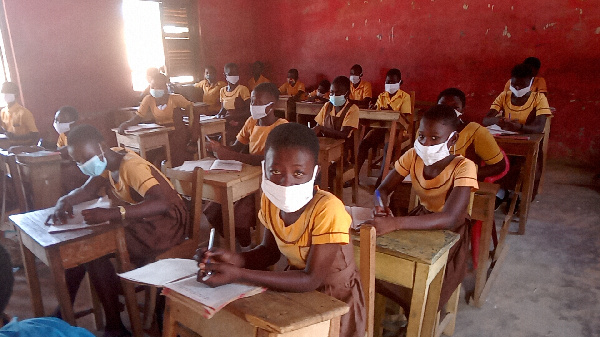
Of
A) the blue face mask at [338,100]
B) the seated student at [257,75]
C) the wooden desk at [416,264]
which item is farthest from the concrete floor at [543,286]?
the seated student at [257,75]

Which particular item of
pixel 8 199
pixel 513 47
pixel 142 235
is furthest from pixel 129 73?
pixel 513 47

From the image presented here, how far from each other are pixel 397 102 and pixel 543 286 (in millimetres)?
3359

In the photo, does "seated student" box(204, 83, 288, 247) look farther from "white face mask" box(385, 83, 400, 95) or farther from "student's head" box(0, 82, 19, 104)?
"student's head" box(0, 82, 19, 104)

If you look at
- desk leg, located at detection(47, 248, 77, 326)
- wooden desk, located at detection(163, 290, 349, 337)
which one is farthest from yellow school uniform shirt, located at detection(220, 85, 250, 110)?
wooden desk, located at detection(163, 290, 349, 337)

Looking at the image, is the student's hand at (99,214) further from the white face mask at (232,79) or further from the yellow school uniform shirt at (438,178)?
the white face mask at (232,79)

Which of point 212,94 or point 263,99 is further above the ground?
point 263,99

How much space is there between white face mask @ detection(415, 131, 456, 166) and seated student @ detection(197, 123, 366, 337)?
32.2 inches

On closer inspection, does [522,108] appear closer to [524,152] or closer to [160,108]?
[524,152]

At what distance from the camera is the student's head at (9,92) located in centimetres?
461

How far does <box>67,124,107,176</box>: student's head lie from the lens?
2030 mm

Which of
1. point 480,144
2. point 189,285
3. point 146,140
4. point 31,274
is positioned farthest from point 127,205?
point 146,140

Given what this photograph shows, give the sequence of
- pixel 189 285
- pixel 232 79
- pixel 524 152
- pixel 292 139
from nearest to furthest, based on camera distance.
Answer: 1. pixel 189 285
2. pixel 292 139
3. pixel 524 152
4. pixel 232 79

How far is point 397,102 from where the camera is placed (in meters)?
5.53

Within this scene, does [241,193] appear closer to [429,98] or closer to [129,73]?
[129,73]
